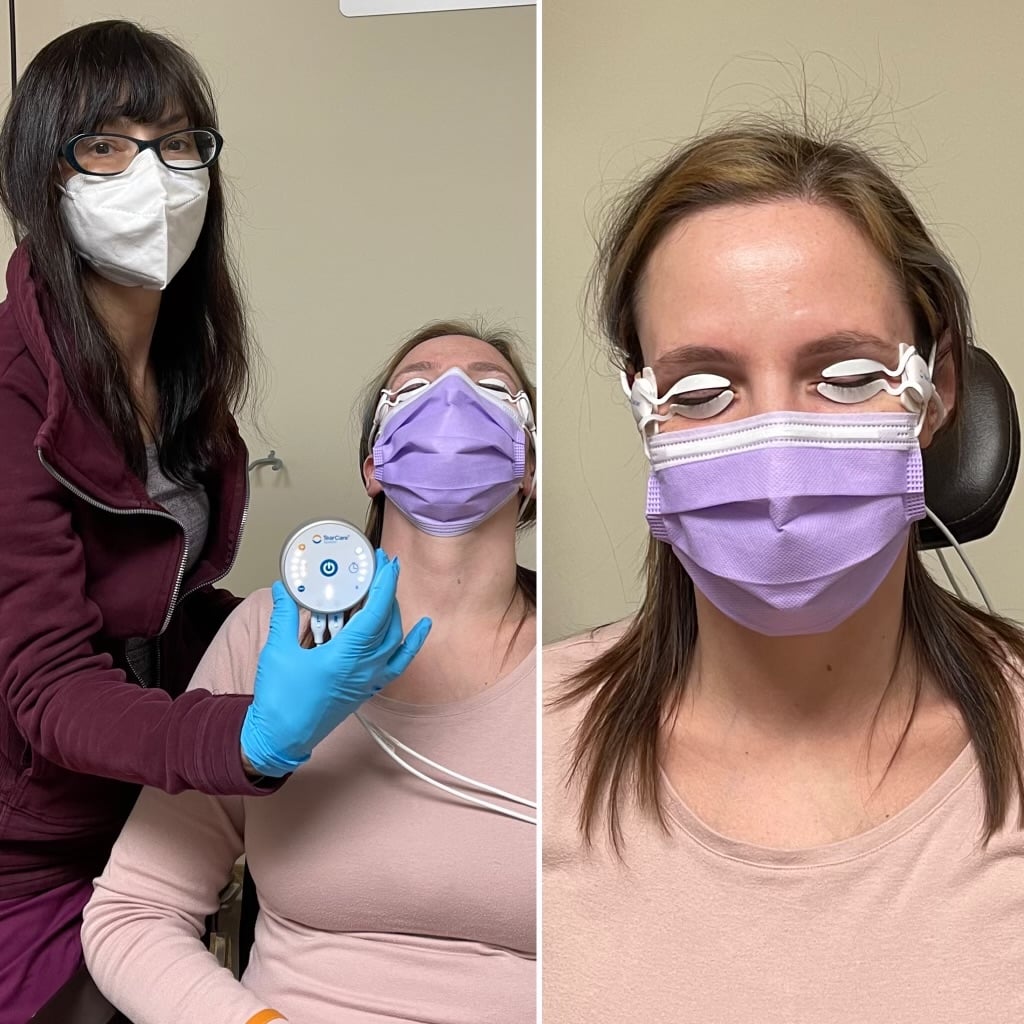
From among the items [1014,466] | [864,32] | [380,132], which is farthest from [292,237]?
[1014,466]

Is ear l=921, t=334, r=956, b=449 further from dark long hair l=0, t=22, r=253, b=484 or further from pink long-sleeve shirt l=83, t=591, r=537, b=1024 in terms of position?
dark long hair l=0, t=22, r=253, b=484

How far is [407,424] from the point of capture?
930 millimetres

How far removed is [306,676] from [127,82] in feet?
1.63

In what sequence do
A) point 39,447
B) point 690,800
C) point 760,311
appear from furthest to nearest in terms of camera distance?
point 39,447, point 690,800, point 760,311

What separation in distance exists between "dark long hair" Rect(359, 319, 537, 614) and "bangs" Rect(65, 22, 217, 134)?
255 millimetres

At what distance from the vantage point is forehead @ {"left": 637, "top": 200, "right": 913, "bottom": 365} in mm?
608

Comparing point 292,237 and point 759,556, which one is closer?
point 759,556

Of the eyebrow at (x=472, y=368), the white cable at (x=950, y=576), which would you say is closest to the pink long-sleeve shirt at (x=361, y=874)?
the eyebrow at (x=472, y=368)

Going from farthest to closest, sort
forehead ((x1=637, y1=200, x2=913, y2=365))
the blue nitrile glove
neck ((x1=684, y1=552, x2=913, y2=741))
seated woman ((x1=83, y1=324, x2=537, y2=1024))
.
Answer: seated woman ((x1=83, y1=324, x2=537, y2=1024))
the blue nitrile glove
neck ((x1=684, y1=552, x2=913, y2=741))
forehead ((x1=637, y1=200, x2=913, y2=365))

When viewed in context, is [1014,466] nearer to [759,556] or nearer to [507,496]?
[759,556]

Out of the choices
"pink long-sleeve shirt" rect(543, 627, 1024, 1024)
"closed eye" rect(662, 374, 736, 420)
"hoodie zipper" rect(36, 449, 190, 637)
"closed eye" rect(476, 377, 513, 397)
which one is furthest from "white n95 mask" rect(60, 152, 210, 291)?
"pink long-sleeve shirt" rect(543, 627, 1024, 1024)

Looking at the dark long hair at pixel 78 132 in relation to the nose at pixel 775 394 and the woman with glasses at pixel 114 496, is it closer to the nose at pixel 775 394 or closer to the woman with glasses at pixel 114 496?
the woman with glasses at pixel 114 496

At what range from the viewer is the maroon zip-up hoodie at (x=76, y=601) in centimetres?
84

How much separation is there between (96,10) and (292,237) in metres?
0.27
